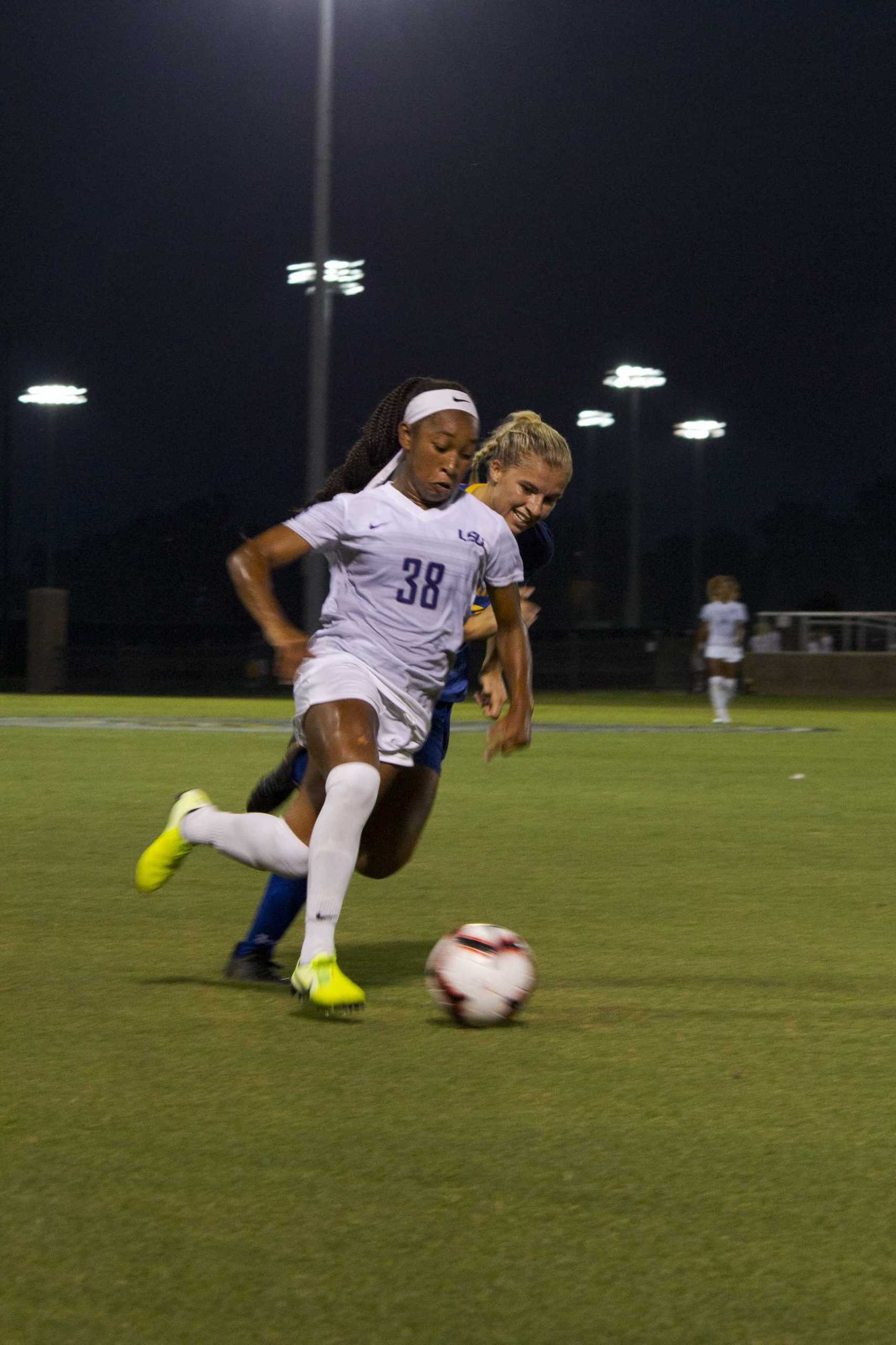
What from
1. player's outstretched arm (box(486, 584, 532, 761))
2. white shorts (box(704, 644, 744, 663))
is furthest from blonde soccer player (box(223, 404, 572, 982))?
white shorts (box(704, 644, 744, 663))

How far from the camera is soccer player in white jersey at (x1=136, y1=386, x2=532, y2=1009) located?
5152 millimetres

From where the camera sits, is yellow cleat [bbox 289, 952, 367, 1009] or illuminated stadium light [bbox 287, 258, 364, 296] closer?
yellow cleat [bbox 289, 952, 367, 1009]

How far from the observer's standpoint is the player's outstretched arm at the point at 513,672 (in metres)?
5.62

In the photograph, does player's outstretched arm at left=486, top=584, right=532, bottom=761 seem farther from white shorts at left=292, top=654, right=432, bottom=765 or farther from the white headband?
the white headband

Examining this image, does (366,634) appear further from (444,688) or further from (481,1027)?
(481,1027)

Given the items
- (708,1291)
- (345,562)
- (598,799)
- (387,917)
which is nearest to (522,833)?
(598,799)

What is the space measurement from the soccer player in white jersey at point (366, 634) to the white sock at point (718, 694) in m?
20.3

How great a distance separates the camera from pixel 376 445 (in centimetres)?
574

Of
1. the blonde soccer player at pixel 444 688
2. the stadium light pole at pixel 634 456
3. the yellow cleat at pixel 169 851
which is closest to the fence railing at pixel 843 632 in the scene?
the stadium light pole at pixel 634 456

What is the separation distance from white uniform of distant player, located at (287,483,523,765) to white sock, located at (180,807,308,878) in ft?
0.95

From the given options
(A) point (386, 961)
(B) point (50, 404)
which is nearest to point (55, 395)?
(B) point (50, 404)

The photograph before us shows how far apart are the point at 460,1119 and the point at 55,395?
5414 cm

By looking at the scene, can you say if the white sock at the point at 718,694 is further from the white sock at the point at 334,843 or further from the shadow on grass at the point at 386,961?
the white sock at the point at 334,843

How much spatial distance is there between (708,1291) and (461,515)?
2.80m
